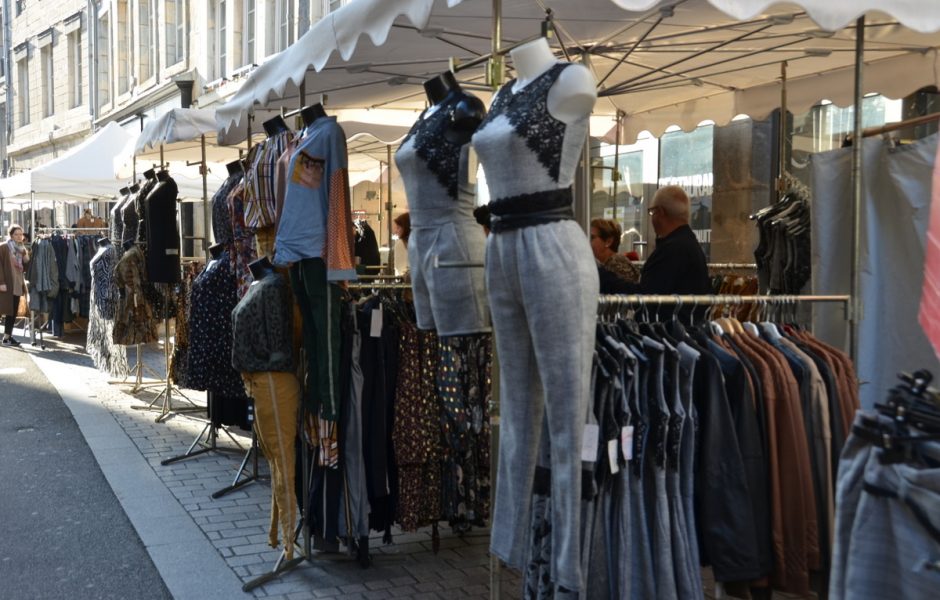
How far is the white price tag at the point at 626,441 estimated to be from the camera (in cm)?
292

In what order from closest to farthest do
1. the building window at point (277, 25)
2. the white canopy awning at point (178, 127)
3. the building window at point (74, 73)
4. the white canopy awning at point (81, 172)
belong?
1. the white canopy awning at point (178, 127)
2. the white canopy awning at point (81, 172)
3. the building window at point (277, 25)
4. the building window at point (74, 73)

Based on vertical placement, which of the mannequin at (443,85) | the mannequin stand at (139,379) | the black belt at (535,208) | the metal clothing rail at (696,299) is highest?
the mannequin at (443,85)

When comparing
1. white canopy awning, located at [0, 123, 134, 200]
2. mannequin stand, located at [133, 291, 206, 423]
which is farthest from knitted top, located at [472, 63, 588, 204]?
white canopy awning, located at [0, 123, 134, 200]

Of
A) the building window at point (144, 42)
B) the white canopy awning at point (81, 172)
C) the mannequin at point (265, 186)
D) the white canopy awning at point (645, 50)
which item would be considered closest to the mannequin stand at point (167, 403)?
the white canopy awning at point (645, 50)

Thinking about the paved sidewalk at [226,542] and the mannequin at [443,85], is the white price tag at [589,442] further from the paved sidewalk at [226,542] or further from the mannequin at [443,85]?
the paved sidewalk at [226,542]

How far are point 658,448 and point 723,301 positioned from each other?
791 millimetres

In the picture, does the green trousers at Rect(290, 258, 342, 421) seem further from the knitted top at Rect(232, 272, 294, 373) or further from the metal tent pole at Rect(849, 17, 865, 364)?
the metal tent pole at Rect(849, 17, 865, 364)

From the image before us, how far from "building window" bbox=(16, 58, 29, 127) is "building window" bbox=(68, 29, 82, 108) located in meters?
4.81

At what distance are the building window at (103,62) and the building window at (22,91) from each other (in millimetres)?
8507

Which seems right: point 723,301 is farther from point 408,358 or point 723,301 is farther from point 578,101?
point 408,358

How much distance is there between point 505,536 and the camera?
3.02 meters

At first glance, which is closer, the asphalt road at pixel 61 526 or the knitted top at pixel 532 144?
the knitted top at pixel 532 144

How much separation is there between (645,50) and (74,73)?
28.6 m

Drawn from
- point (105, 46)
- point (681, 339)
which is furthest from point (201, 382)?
point (105, 46)
